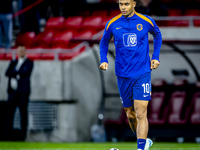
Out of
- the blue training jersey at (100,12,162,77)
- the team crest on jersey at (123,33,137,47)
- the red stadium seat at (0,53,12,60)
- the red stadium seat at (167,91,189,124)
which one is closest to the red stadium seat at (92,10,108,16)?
the red stadium seat at (0,53,12,60)

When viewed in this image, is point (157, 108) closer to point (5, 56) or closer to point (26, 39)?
point (5, 56)

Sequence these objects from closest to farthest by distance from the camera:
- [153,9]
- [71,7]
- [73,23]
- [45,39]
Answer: [153,9] → [45,39] → [73,23] → [71,7]

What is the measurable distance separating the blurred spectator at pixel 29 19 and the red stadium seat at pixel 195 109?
5.64m

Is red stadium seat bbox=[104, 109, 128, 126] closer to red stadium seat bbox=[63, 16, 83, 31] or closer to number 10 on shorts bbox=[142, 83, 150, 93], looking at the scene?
red stadium seat bbox=[63, 16, 83, 31]

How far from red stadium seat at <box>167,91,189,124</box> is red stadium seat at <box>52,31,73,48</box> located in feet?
11.0

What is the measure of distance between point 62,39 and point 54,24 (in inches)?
60.8

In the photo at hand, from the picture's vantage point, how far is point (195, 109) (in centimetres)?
971

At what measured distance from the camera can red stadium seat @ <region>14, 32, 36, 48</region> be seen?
40.3ft

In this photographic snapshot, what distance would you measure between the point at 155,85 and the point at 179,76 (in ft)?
2.24

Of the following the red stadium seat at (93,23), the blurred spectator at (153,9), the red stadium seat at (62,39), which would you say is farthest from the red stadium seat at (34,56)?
the blurred spectator at (153,9)

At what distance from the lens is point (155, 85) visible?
9906 mm

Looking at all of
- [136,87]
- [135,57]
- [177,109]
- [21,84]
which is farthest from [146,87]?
[177,109]

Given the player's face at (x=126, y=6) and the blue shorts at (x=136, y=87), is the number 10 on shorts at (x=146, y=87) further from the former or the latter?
the player's face at (x=126, y=6)

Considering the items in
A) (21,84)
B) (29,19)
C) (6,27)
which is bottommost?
(21,84)
